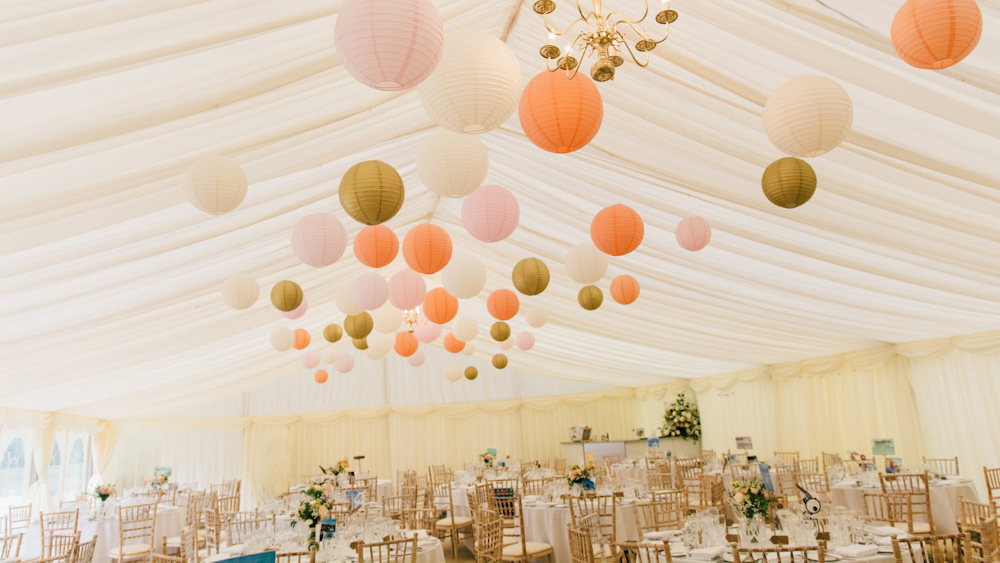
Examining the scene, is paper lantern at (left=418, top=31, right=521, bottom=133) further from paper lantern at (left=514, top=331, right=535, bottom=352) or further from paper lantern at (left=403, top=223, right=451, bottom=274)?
paper lantern at (left=514, top=331, right=535, bottom=352)

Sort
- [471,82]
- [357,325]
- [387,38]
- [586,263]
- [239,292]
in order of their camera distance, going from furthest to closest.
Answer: [357,325]
[239,292]
[586,263]
[471,82]
[387,38]

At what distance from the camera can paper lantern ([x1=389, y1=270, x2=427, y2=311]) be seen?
539cm

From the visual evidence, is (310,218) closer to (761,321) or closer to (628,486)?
(628,486)

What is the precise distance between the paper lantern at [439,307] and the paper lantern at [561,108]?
3.44 m

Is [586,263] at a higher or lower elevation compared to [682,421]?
higher

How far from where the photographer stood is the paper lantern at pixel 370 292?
5.24m

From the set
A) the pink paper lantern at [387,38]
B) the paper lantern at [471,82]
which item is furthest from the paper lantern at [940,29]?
the pink paper lantern at [387,38]

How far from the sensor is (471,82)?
7.72 ft

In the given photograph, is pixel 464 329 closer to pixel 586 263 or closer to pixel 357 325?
pixel 357 325

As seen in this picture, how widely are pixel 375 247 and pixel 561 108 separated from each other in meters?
2.06

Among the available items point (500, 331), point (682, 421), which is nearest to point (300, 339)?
point (500, 331)

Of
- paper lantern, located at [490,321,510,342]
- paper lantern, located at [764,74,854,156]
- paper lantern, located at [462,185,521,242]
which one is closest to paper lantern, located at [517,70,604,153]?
paper lantern, located at [764,74,854,156]

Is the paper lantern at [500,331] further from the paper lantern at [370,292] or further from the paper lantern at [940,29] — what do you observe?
the paper lantern at [940,29]

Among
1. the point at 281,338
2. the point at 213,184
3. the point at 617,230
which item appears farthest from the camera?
the point at 281,338
